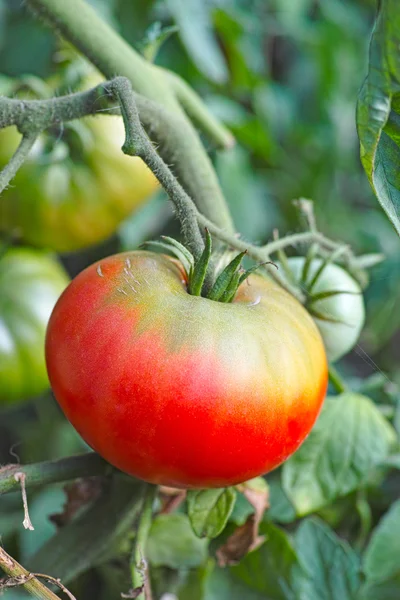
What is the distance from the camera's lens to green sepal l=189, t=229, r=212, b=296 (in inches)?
14.6

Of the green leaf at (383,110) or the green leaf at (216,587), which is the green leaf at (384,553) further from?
the green leaf at (383,110)

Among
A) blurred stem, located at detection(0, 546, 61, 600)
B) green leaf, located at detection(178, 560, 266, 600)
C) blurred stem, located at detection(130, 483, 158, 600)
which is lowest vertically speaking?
green leaf, located at detection(178, 560, 266, 600)

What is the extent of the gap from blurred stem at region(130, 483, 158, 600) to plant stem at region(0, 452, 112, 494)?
0.03 meters

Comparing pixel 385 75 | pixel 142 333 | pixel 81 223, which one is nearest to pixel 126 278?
pixel 142 333

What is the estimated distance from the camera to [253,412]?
0.37 metres

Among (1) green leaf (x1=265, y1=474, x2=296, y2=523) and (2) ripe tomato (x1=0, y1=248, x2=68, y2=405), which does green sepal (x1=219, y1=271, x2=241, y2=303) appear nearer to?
(1) green leaf (x1=265, y1=474, x2=296, y2=523)

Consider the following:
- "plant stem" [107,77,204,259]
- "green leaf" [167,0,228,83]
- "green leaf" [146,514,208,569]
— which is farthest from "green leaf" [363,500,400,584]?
"green leaf" [167,0,228,83]

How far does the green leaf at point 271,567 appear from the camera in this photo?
22.9 inches

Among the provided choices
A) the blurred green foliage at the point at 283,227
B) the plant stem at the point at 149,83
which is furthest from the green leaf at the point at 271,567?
the plant stem at the point at 149,83

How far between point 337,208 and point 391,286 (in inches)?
8.2

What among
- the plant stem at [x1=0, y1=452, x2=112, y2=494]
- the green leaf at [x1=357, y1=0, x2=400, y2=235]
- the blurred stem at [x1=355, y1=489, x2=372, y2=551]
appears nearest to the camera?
the green leaf at [x1=357, y1=0, x2=400, y2=235]

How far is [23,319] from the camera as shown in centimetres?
76

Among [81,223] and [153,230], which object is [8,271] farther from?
[153,230]

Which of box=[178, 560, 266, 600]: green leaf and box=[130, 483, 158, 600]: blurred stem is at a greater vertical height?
box=[130, 483, 158, 600]: blurred stem
